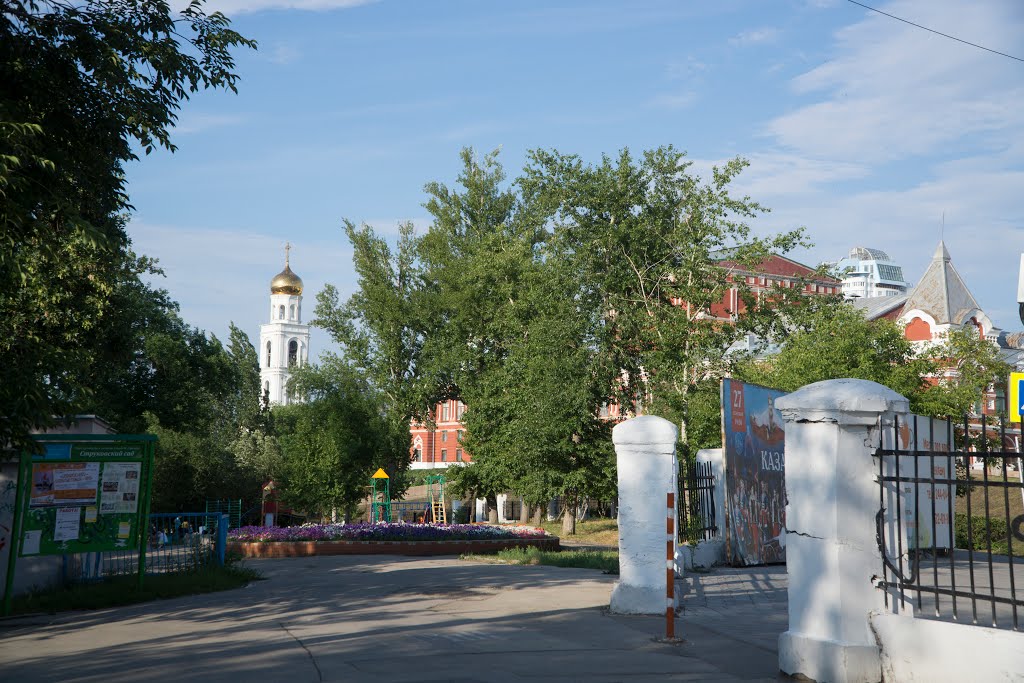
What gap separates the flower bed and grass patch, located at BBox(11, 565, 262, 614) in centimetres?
652

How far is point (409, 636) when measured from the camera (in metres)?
9.22

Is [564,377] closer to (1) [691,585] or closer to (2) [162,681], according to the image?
(1) [691,585]

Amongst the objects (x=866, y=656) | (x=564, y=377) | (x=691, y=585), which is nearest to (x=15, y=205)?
(x=866, y=656)

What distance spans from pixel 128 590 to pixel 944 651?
10.3 m

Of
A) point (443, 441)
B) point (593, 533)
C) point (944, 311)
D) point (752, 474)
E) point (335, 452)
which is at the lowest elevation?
point (593, 533)

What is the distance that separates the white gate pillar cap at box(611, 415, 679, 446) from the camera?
11.1 m

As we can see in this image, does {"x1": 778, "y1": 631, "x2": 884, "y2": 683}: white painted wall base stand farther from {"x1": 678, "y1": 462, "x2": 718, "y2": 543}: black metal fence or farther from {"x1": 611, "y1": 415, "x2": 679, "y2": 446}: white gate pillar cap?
{"x1": 678, "y1": 462, "x2": 718, "y2": 543}: black metal fence

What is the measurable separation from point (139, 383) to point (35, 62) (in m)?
41.8

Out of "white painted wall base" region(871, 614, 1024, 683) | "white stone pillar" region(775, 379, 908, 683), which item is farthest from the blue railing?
"white painted wall base" region(871, 614, 1024, 683)

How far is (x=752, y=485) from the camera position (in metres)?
18.0

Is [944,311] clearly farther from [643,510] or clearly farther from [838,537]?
[838,537]

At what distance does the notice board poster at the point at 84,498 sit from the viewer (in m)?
12.2

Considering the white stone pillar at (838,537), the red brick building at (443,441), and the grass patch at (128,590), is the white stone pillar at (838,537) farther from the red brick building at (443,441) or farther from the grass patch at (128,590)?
the red brick building at (443,441)

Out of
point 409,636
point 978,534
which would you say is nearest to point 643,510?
point 409,636
